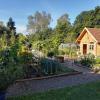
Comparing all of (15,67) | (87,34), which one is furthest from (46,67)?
(87,34)

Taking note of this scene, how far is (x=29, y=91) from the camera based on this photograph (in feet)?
39.5

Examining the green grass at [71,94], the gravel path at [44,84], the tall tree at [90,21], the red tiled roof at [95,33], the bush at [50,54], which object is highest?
the tall tree at [90,21]

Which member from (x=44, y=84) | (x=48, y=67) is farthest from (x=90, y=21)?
(x=44, y=84)

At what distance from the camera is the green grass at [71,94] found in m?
10.7

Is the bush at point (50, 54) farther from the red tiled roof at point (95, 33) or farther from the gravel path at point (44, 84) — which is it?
the gravel path at point (44, 84)

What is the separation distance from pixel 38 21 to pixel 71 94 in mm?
80134

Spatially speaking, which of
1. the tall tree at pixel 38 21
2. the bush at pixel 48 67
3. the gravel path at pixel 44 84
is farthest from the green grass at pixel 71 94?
the tall tree at pixel 38 21

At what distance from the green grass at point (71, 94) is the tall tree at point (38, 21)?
75.7 metres

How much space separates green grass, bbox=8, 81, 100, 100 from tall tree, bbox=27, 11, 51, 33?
75731 millimetres

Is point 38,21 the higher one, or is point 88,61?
point 38,21

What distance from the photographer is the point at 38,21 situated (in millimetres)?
90125

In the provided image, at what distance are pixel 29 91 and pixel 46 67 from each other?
15.9 feet

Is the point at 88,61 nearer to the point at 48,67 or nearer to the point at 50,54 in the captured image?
the point at 48,67

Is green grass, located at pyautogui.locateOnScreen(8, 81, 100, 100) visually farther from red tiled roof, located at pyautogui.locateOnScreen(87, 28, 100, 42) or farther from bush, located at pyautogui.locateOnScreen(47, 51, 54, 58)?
red tiled roof, located at pyautogui.locateOnScreen(87, 28, 100, 42)
